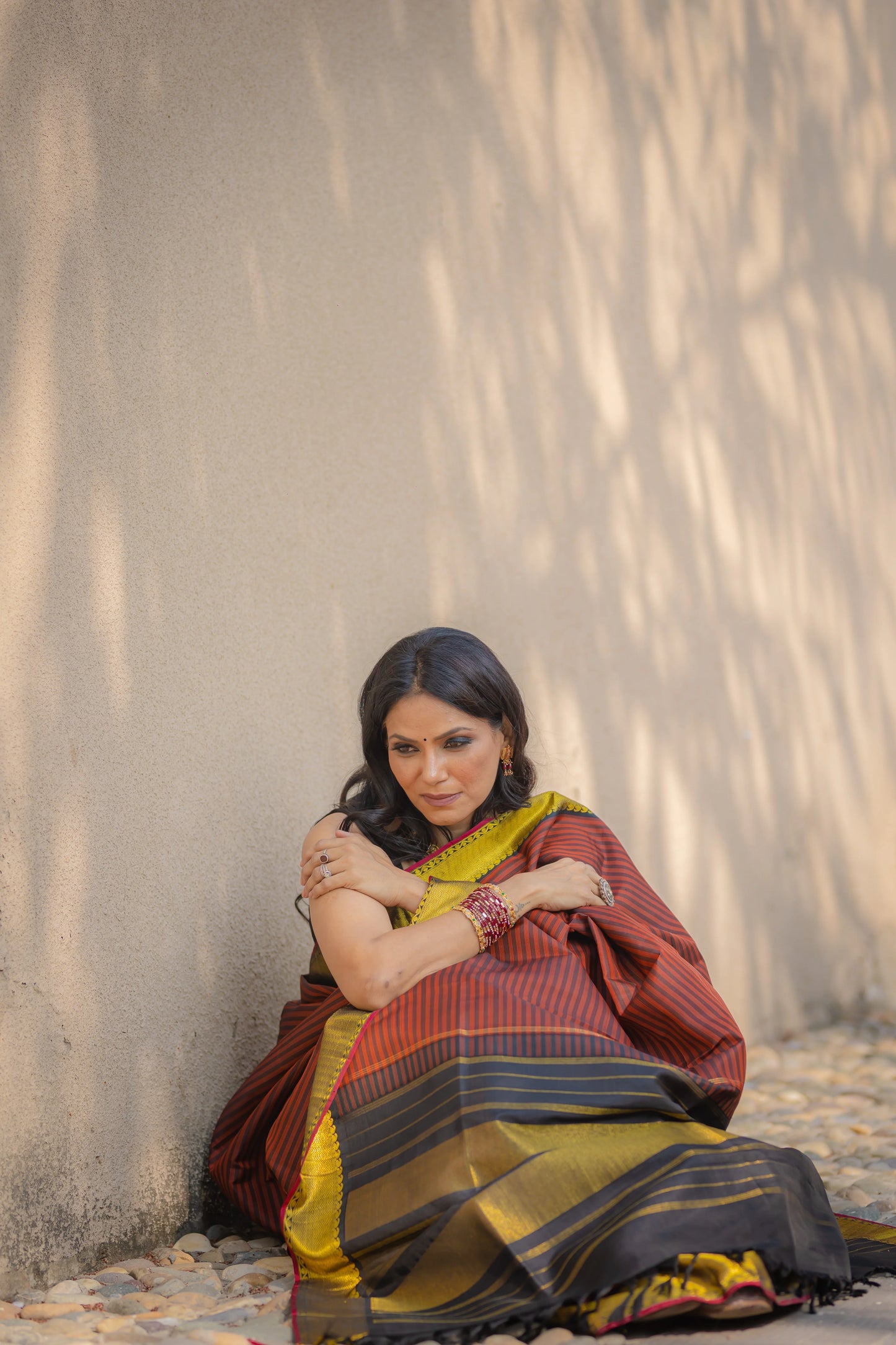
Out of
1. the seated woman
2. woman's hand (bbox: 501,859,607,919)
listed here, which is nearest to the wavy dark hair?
the seated woman

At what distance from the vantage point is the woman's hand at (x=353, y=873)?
2.67 meters

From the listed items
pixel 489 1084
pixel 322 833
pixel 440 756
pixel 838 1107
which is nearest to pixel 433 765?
pixel 440 756

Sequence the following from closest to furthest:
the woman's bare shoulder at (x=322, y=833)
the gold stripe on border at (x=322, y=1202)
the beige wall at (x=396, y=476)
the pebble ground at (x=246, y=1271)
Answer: the pebble ground at (x=246, y=1271), the gold stripe on border at (x=322, y=1202), the beige wall at (x=396, y=476), the woman's bare shoulder at (x=322, y=833)

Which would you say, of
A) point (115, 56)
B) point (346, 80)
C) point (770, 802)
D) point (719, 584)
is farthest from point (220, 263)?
point (770, 802)

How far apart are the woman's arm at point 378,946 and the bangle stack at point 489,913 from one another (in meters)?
0.02

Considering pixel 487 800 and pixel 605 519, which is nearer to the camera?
pixel 487 800

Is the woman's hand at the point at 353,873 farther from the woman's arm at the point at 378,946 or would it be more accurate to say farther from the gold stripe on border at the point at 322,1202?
the gold stripe on border at the point at 322,1202

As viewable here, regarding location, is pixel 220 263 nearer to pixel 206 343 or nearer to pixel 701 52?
pixel 206 343

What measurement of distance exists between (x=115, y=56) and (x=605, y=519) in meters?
2.39

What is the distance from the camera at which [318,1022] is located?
2.81 meters

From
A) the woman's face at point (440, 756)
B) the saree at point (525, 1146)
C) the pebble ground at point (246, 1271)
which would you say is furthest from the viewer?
the woman's face at point (440, 756)

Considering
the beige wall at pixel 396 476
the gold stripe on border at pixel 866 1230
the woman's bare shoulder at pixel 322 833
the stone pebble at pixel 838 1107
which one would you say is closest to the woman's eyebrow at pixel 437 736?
the woman's bare shoulder at pixel 322 833

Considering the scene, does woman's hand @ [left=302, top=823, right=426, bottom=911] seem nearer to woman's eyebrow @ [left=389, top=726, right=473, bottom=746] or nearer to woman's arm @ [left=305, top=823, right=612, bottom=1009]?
woman's arm @ [left=305, top=823, right=612, bottom=1009]

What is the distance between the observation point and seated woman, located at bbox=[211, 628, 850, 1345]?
7.04 ft
